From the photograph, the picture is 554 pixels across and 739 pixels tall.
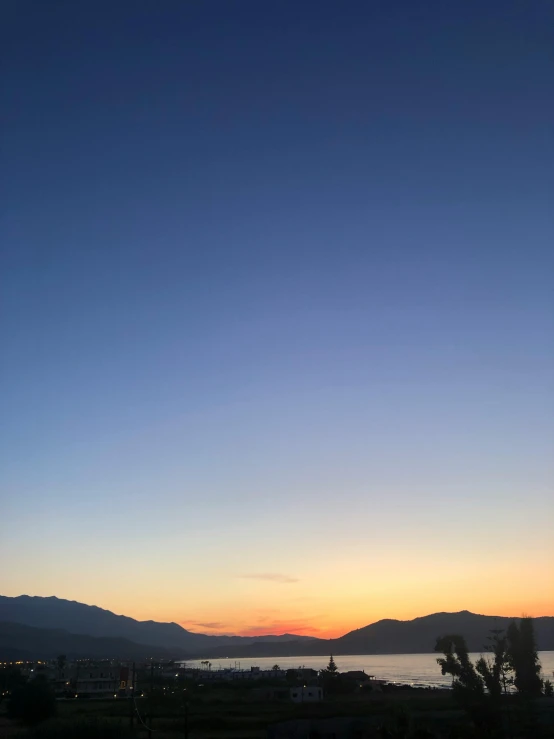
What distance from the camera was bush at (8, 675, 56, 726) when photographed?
58.6 m

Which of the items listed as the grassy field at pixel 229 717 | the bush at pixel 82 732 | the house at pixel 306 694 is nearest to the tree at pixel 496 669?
the grassy field at pixel 229 717

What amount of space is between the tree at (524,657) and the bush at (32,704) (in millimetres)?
40599

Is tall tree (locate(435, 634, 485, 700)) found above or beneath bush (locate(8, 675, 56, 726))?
above

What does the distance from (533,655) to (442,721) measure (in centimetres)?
1684

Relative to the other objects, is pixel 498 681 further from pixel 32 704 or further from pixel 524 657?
pixel 32 704

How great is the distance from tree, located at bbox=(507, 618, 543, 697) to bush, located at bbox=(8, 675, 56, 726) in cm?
4060

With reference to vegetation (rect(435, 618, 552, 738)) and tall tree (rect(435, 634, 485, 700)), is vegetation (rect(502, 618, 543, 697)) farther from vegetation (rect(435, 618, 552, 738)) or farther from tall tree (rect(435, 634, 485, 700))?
tall tree (rect(435, 634, 485, 700))

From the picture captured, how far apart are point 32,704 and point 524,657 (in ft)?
139

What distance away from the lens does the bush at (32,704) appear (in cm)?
5864

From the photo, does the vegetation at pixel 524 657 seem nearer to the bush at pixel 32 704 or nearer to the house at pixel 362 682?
the house at pixel 362 682

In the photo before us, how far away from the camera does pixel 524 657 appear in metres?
52.5

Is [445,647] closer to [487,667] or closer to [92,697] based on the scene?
[487,667]

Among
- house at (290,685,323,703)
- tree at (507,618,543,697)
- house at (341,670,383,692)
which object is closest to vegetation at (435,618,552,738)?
tree at (507,618,543,697)

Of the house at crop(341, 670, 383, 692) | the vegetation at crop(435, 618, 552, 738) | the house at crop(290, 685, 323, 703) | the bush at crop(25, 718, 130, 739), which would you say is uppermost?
the vegetation at crop(435, 618, 552, 738)
